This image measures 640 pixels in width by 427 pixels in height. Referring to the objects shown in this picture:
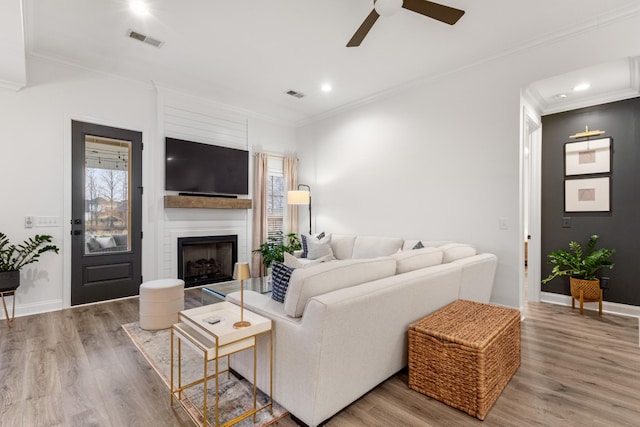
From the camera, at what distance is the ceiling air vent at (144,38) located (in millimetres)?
3244

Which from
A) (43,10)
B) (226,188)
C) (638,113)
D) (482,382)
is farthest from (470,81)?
(43,10)

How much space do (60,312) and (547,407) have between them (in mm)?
4725

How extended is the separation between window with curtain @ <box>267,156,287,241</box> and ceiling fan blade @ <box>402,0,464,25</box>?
152 inches

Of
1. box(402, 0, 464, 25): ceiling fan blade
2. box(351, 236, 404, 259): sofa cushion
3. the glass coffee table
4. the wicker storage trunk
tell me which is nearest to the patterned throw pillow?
the wicker storage trunk

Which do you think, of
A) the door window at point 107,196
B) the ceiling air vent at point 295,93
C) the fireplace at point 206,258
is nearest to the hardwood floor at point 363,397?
the door window at point 107,196

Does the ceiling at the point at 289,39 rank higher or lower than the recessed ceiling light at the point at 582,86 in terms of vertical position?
higher

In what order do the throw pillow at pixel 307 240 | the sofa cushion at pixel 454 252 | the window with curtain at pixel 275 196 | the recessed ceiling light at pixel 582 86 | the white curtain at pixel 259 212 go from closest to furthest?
the sofa cushion at pixel 454 252 → the recessed ceiling light at pixel 582 86 → the throw pillow at pixel 307 240 → the white curtain at pixel 259 212 → the window with curtain at pixel 275 196

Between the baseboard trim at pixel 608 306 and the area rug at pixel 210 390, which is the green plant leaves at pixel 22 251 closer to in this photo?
the area rug at pixel 210 390

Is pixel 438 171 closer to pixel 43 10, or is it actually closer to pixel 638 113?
pixel 638 113

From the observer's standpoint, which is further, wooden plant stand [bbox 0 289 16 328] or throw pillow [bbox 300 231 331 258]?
throw pillow [bbox 300 231 331 258]

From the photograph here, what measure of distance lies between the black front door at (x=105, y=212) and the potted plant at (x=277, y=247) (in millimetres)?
1843

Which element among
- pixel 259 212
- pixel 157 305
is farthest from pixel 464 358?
pixel 259 212

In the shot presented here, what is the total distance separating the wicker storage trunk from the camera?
5.91 feet

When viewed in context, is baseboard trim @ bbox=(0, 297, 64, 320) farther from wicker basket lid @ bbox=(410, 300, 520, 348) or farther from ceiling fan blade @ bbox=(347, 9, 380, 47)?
ceiling fan blade @ bbox=(347, 9, 380, 47)
